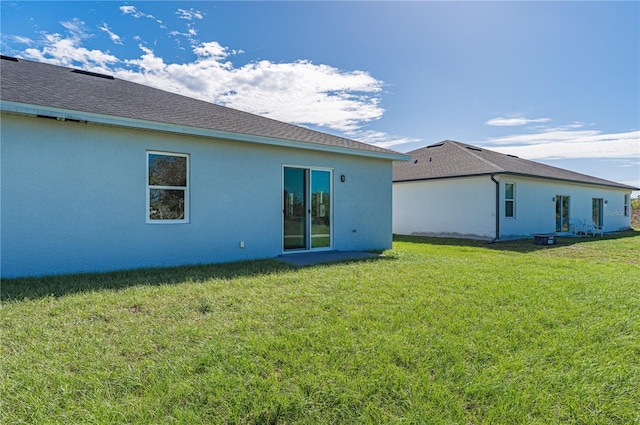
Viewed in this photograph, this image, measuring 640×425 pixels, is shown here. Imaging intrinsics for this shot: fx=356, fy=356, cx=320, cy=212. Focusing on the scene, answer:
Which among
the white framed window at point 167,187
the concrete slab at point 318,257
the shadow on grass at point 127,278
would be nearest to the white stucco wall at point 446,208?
the concrete slab at point 318,257

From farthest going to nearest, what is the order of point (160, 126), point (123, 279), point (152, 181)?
point (152, 181) < point (160, 126) < point (123, 279)

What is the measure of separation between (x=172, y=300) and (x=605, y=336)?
16.9 feet

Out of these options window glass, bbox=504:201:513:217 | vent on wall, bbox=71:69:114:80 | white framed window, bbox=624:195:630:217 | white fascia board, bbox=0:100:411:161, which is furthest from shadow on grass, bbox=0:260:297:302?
white framed window, bbox=624:195:630:217

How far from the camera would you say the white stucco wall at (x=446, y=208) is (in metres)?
15.1

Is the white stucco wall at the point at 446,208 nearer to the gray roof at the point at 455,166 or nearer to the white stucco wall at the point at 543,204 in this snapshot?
the gray roof at the point at 455,166

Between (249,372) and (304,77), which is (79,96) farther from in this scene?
(304,77)

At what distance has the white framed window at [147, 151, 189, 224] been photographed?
7250 millimetres

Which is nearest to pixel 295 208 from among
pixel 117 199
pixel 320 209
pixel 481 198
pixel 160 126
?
pixel 320 209

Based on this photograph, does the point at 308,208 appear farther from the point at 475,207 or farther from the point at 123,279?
the point at 475,207

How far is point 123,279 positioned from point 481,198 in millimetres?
13833

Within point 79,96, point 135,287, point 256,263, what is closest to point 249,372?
point 135,287

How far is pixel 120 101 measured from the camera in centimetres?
761

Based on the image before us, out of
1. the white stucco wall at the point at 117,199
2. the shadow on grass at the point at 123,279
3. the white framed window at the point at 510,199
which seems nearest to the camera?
the shadow on grass at the point at 123,279

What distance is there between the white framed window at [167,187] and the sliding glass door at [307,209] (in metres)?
2.52
